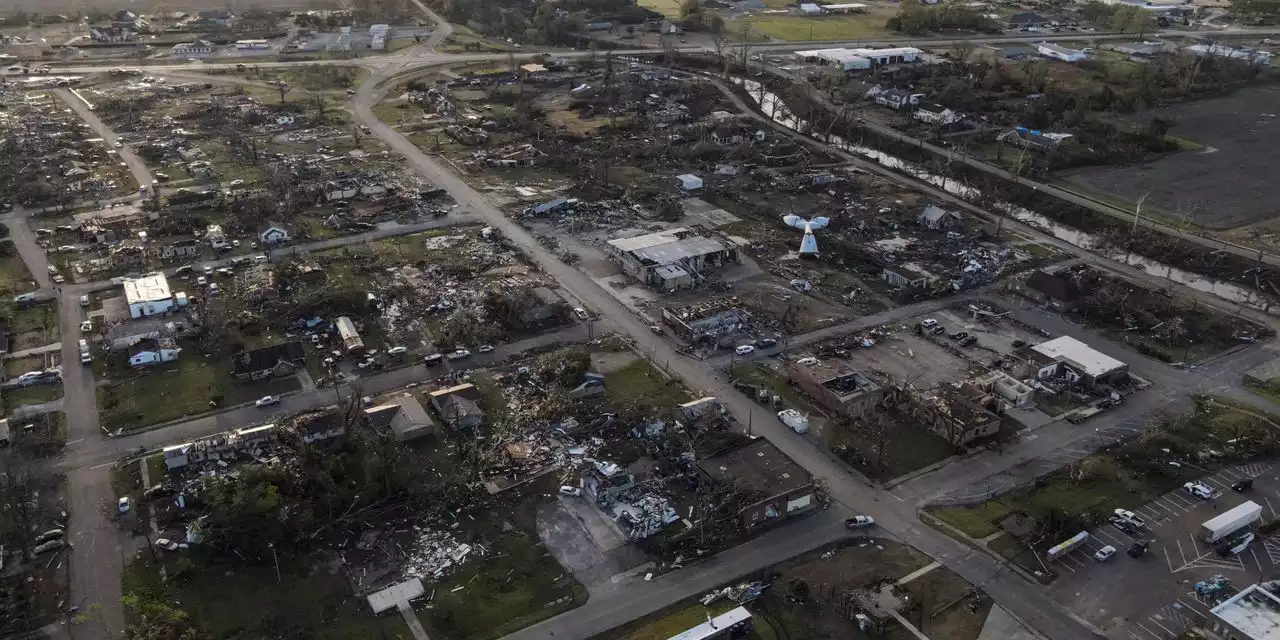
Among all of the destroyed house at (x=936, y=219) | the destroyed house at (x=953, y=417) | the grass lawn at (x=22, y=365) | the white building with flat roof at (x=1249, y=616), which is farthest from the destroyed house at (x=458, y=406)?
the destroyed house at (x=936, y=219)

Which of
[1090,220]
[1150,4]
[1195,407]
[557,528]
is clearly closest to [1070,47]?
[1150,4]

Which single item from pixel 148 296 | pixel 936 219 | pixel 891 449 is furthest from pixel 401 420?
pixel 936 219

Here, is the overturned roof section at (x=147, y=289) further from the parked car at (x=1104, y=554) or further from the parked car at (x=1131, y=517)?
the parked car at (x=1131, y=517)

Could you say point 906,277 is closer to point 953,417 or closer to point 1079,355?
point 1079,355

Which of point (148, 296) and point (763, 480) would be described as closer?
point (763, 480)

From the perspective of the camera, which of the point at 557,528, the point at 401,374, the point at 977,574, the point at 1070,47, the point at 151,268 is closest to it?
the point at 977,574

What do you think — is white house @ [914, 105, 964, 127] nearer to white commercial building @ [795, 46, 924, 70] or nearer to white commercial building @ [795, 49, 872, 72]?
white commercial building @ [795, 49, 872, 72]

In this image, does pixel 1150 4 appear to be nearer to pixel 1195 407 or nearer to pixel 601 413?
pixel 1195 407
